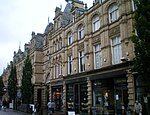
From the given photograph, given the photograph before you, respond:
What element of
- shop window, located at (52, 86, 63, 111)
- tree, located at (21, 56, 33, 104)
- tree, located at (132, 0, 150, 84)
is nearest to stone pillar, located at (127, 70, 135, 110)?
tree, located at (132, 0, 150, 84)

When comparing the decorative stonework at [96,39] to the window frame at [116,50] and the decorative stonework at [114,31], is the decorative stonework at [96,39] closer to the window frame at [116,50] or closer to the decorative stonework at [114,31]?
the decorative stonework at [114,31]

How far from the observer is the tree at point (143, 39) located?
46.3 feet

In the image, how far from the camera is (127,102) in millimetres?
21031

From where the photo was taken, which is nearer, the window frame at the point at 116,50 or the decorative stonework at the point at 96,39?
the window frame at the point at 116,50

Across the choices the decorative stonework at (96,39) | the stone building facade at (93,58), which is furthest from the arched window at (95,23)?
the decorative stonework at (96,39)

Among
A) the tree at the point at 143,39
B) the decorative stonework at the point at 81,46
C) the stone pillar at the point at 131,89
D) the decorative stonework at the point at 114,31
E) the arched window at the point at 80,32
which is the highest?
the arched window at the point at 80,32

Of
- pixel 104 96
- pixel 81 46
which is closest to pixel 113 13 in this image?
pixel 81 46

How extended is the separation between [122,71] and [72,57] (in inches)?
447

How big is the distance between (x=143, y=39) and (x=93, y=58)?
12859 millimetres

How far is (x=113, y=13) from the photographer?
24.3 metres

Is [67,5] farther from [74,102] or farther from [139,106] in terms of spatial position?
[139,106]

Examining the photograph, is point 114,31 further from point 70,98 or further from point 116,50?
point 70,98

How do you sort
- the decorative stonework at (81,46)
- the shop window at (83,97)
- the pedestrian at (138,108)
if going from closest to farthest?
the pedestrian at (138,108) → the shop window at (83,97) → the decorative stonework at (81,46)

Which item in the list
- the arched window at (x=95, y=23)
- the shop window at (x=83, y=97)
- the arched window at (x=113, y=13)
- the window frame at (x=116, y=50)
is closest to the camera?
the window frame at (x=116, y=50)
